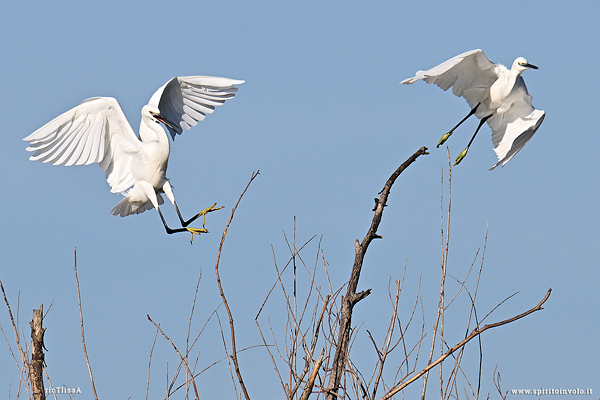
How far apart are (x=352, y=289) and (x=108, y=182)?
4.89 m

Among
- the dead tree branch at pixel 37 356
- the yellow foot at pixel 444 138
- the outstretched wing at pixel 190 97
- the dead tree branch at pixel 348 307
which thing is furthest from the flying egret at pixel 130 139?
the dead tree branch at pixel 348 307

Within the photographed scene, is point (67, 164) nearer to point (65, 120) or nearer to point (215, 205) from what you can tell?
point (65, 120)

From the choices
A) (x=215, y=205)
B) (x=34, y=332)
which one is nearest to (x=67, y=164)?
(x=215, y=205)

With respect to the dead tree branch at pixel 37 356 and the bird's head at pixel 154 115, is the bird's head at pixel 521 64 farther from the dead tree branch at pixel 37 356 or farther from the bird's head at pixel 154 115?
the dead tree branch at pixel 37 356

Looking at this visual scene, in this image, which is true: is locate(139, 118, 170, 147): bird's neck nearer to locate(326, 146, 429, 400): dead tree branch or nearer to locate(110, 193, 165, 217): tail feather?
locate(110, 193, 165, 217): tail feather

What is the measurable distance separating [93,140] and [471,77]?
454 centimetres

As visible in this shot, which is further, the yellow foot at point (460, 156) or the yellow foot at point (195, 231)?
the yellow foot at point (460, 156)

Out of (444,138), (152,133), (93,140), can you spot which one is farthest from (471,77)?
(93,140)

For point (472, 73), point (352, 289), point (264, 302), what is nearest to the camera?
point (264, 302)

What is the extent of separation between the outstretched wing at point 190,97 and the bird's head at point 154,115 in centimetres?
14

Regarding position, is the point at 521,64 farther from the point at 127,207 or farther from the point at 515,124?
the point at 127,207

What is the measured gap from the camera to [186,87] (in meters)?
8.10

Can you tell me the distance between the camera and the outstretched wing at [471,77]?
8.34 m

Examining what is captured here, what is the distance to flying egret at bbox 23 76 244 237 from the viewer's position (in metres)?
7.18
